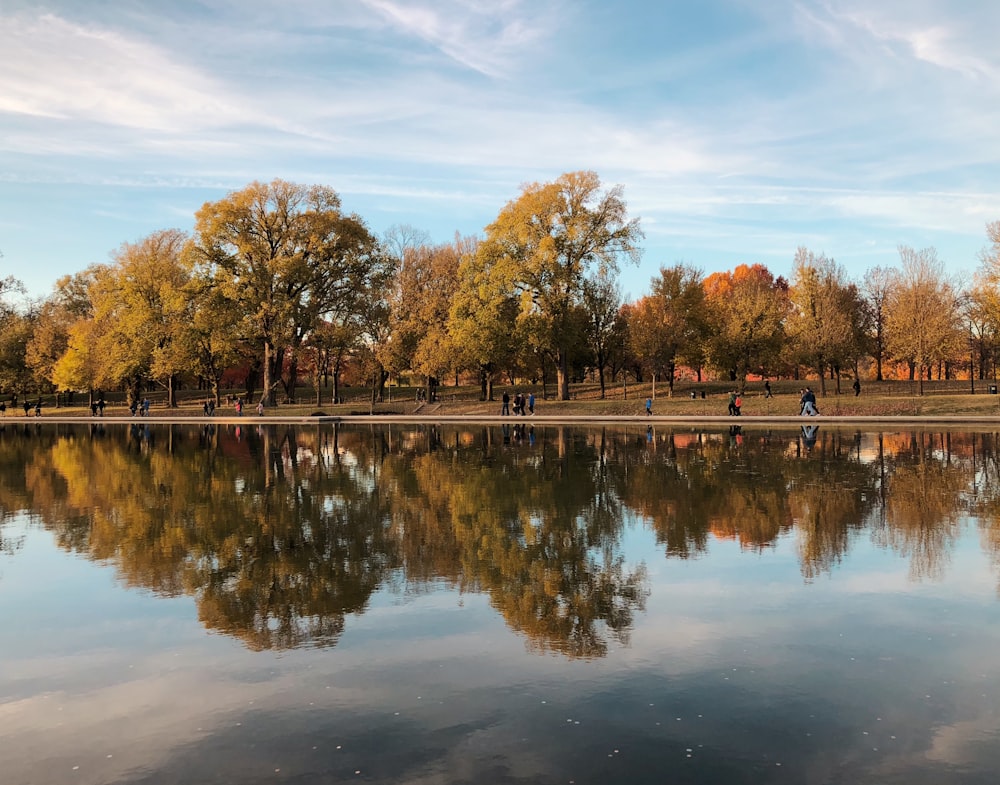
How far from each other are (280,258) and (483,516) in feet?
164

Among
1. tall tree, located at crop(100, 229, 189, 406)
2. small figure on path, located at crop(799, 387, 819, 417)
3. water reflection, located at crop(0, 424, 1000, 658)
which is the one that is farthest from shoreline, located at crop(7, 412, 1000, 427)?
water reflection, located at crop(0, 424, 1000, 658)

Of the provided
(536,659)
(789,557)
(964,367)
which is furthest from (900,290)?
(536,659)

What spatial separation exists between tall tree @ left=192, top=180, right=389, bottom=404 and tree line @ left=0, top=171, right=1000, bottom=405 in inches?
5.9

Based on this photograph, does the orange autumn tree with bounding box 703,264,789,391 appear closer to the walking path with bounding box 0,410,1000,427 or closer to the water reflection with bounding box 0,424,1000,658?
the walking path with bounding box 0,410,1000,427

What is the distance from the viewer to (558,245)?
202ft

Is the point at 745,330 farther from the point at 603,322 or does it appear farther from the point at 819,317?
the point at 603,322

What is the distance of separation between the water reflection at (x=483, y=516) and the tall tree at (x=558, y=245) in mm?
31339

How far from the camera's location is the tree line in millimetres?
61156

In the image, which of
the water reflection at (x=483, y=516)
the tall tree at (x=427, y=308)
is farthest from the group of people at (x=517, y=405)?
the water reflection at (x=483, y=516)

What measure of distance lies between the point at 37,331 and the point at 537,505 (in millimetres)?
87244

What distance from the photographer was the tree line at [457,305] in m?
61.2

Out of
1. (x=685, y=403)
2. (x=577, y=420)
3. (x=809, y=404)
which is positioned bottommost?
(x=577, y=420)

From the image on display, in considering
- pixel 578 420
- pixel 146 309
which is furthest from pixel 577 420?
pixel 146 309

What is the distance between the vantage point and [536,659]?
7984 millimetres
